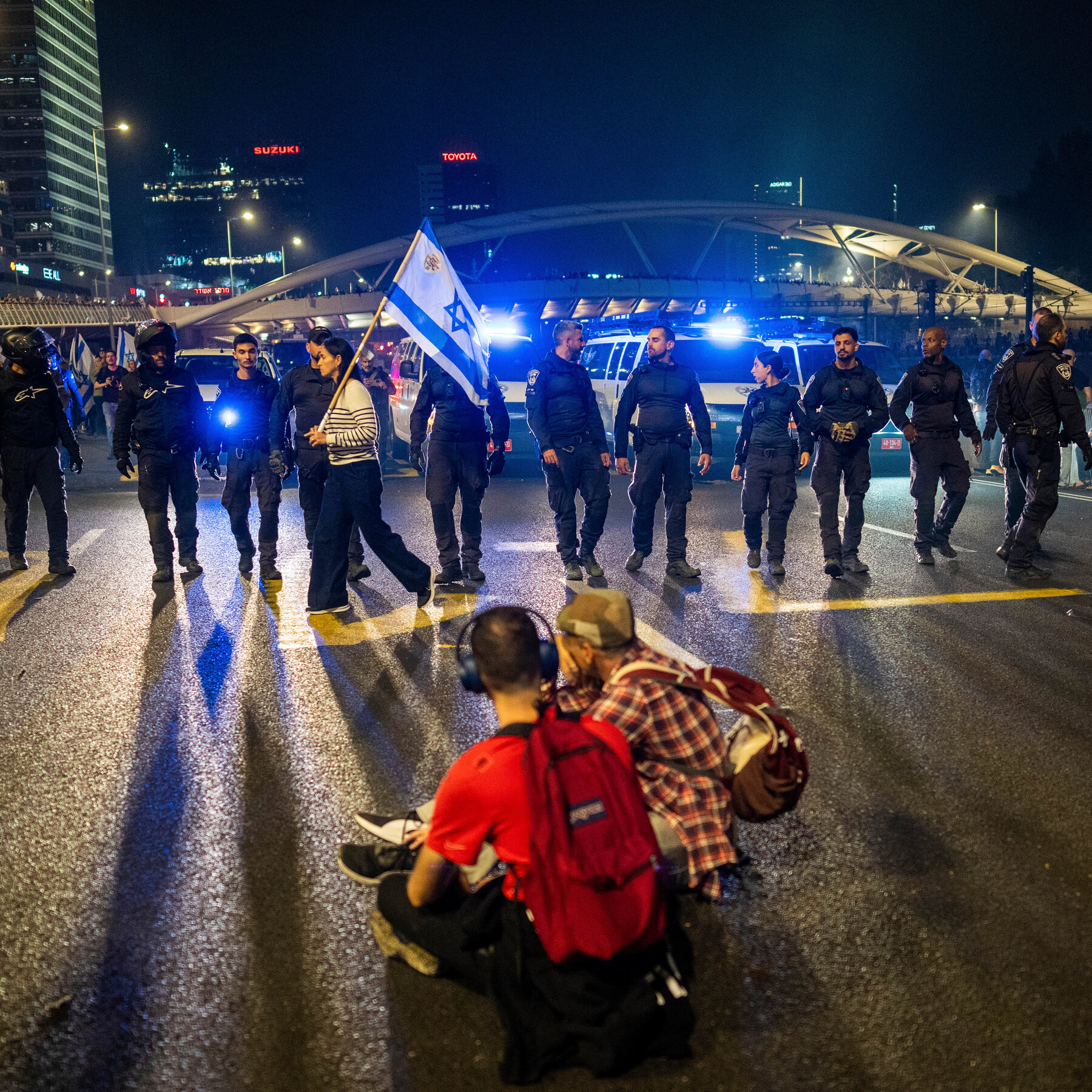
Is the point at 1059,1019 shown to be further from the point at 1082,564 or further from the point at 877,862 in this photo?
the point at 1082,564

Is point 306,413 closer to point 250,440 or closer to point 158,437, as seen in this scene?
point 250,440

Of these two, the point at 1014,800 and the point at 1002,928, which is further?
the point at 1014,800

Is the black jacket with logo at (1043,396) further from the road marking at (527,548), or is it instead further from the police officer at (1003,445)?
the road marking at (527,548)

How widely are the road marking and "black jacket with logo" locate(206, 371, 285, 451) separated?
2531 millimetres

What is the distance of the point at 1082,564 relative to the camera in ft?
29.8

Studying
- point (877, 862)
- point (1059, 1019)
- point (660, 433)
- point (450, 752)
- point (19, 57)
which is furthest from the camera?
point (19, 57)

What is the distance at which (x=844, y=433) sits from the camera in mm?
8695

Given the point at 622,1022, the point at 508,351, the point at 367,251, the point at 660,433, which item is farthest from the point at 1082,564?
the point at 367,251

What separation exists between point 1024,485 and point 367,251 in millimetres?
72333

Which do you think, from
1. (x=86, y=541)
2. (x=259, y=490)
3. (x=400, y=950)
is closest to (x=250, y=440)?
(x=259, y=490)

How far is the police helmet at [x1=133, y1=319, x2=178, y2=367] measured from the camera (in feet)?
27.8

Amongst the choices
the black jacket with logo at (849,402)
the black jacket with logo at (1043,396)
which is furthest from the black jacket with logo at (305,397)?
the black jacket with logo at (1043,396)

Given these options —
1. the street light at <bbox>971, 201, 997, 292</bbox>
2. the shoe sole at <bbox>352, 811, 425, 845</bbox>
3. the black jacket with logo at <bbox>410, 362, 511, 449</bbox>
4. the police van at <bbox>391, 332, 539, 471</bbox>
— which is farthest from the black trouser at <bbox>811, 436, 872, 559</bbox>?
the street light at <bbox>971, 201, 997, 292</bbox>

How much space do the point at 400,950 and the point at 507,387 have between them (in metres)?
15.0
